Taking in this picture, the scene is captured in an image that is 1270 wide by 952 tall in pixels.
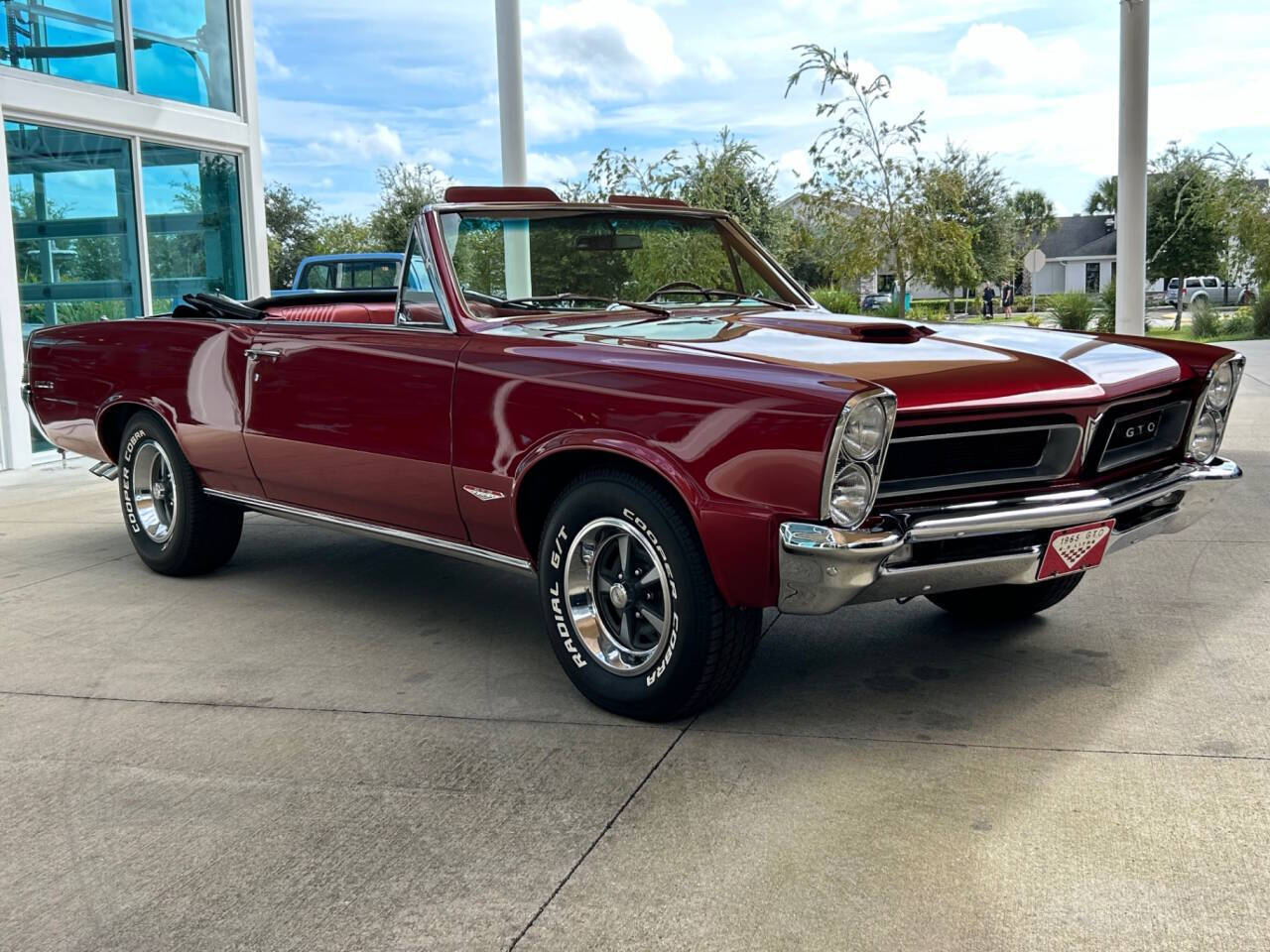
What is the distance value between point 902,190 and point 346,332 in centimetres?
1322

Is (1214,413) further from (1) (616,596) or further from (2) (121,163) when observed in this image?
(2) (121,163)

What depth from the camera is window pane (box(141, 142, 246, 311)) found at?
11594mm

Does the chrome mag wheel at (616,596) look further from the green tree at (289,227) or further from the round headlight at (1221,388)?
the green tree at (289,227)

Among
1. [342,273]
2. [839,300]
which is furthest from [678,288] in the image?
[839,300]

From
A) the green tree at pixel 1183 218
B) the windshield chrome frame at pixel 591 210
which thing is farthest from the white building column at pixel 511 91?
the green tree at pixel 1183 218

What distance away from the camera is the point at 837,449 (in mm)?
3061

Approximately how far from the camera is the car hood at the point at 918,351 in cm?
337

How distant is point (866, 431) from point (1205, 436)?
1.70 meters

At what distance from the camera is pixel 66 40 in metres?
10.5

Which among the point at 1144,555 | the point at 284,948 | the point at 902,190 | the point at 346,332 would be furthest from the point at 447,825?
the point at 902,190

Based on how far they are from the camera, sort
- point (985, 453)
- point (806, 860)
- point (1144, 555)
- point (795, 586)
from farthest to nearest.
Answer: point (1144, 555)
point (985, 453)
point (795, 586)
point (806, 860)

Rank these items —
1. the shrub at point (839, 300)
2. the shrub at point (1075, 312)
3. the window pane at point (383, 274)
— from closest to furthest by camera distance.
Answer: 1. the window pane at point (383, 274)
2. the shrub at point (839, 300)
3. the shrub at point (1075, 312)

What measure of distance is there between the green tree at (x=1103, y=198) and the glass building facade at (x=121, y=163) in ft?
215

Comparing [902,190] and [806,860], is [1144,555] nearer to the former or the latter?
[806,860]
